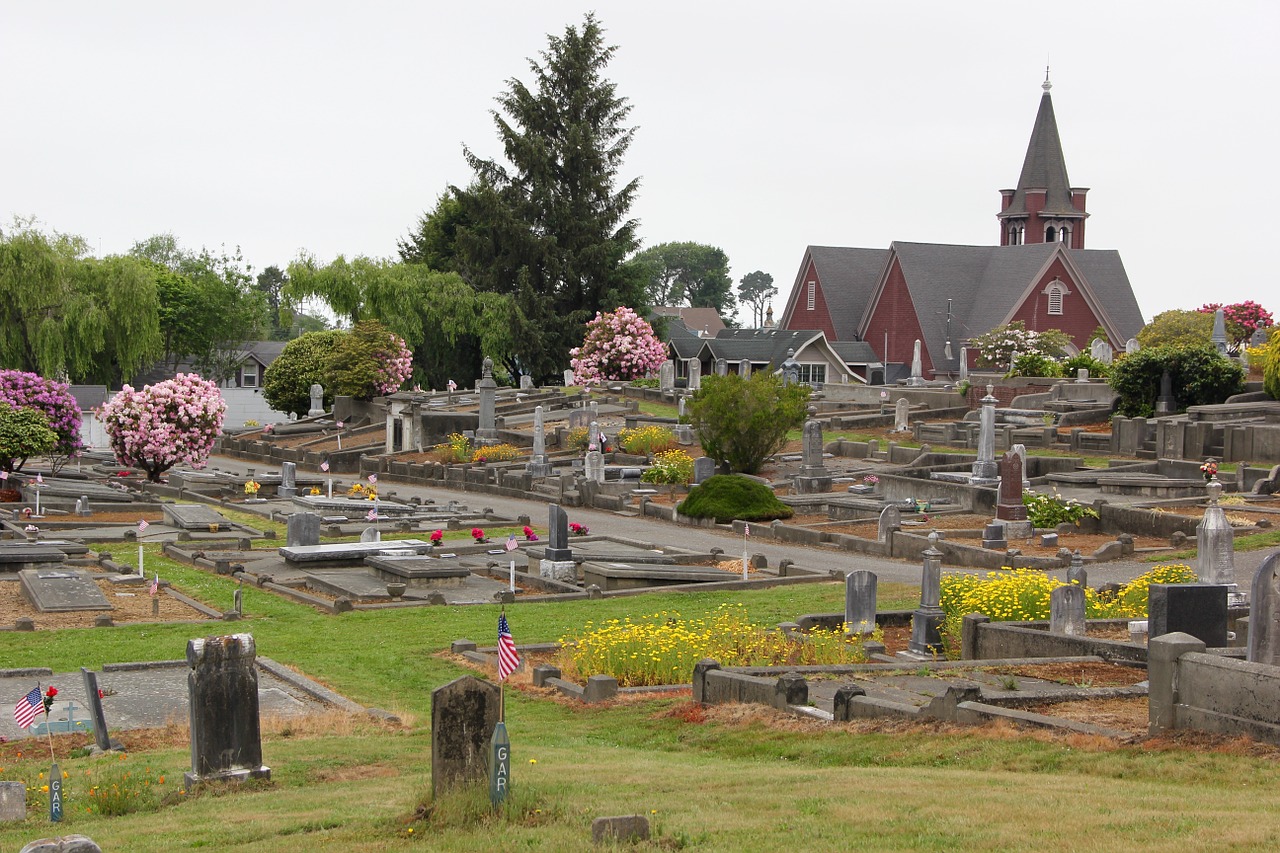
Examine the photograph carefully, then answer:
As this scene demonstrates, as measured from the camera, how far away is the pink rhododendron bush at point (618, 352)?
210 ft

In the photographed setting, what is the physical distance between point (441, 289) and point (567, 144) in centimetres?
1087

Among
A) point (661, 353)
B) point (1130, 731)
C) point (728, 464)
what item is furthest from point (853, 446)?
point (1130, 731)

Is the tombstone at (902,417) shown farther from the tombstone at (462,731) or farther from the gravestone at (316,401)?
the tombstone at (462,731)

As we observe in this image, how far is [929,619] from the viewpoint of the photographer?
1548cm

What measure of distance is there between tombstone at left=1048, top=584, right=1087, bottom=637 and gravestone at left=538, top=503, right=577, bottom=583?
9.39 metres

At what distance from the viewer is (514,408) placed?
178 feet

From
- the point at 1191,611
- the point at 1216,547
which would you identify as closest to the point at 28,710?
the point at 1191,611

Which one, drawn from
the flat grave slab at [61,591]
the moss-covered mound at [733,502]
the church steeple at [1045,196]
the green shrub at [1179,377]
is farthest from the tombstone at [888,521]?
the church steeple at [1045,196]

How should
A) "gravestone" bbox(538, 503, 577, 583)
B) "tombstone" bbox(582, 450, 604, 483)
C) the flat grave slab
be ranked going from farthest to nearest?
"tombstone" bbox(582, 450, 604, 483) < "gravestone" bbox(538, 503, 577, 583) < the flat grave slab

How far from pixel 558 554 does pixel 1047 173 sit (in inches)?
2751

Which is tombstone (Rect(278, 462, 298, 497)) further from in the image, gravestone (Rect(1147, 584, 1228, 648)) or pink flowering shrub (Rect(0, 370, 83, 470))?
gravestone (Rect(1147, 584, 1228, 648))

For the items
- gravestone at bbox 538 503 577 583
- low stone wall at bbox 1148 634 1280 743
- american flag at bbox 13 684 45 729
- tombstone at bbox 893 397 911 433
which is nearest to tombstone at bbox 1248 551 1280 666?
low stone wall at bbox 1148 634 1280 743

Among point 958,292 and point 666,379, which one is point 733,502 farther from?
point 958,292

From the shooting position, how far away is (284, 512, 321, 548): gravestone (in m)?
24.2
